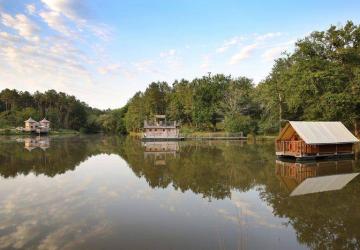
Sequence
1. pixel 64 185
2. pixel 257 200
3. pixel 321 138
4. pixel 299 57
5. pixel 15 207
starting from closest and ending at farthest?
pixel 15 207, pixel 257 200, pixel 64 185, pixel 321 138, pixel 299 57

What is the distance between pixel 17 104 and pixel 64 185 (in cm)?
10558

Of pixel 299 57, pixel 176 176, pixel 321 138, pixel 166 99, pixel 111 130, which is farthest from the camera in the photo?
pixel 111 130

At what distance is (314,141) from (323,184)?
378 inches

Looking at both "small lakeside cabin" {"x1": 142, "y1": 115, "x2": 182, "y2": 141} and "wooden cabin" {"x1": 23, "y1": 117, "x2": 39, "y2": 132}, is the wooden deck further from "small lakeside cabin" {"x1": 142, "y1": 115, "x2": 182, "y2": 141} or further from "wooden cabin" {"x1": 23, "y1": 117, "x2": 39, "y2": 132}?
"wooden cabin" {"x1": 23, "y1": 117, "x2": 39, "y2": 132}

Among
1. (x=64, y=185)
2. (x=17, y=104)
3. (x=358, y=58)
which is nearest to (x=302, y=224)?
(x=64, y=185)

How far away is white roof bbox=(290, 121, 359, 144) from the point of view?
87.9 ft

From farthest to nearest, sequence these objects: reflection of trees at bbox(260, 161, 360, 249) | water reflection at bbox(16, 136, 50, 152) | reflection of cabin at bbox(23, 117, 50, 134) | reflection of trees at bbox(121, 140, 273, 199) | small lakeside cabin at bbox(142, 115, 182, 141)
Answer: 1. reflection of cabin at bbox(23, 117, 50, 134)
2. small lakeside cabin at bbox(142, 115, 182, 141)
3. water reflection at bbox(16, 136, 50, 152)
4. reflection of trees at bbox(121, 140, 273, 199)
5. reflection of trees at bbox(260, 161, 360, 249)

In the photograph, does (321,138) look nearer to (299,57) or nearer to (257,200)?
(257,200)

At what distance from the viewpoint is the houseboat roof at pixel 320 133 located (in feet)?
87.8

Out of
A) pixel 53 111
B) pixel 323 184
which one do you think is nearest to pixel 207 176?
pixel 323 184

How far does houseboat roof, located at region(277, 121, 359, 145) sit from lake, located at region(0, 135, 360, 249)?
464 cm

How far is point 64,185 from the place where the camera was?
1812 cm

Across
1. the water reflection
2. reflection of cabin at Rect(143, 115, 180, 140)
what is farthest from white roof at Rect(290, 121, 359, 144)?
reflection of cabin at Rect(143, 115, 180, 140)

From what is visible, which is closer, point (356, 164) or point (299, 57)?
point (356, 164)
